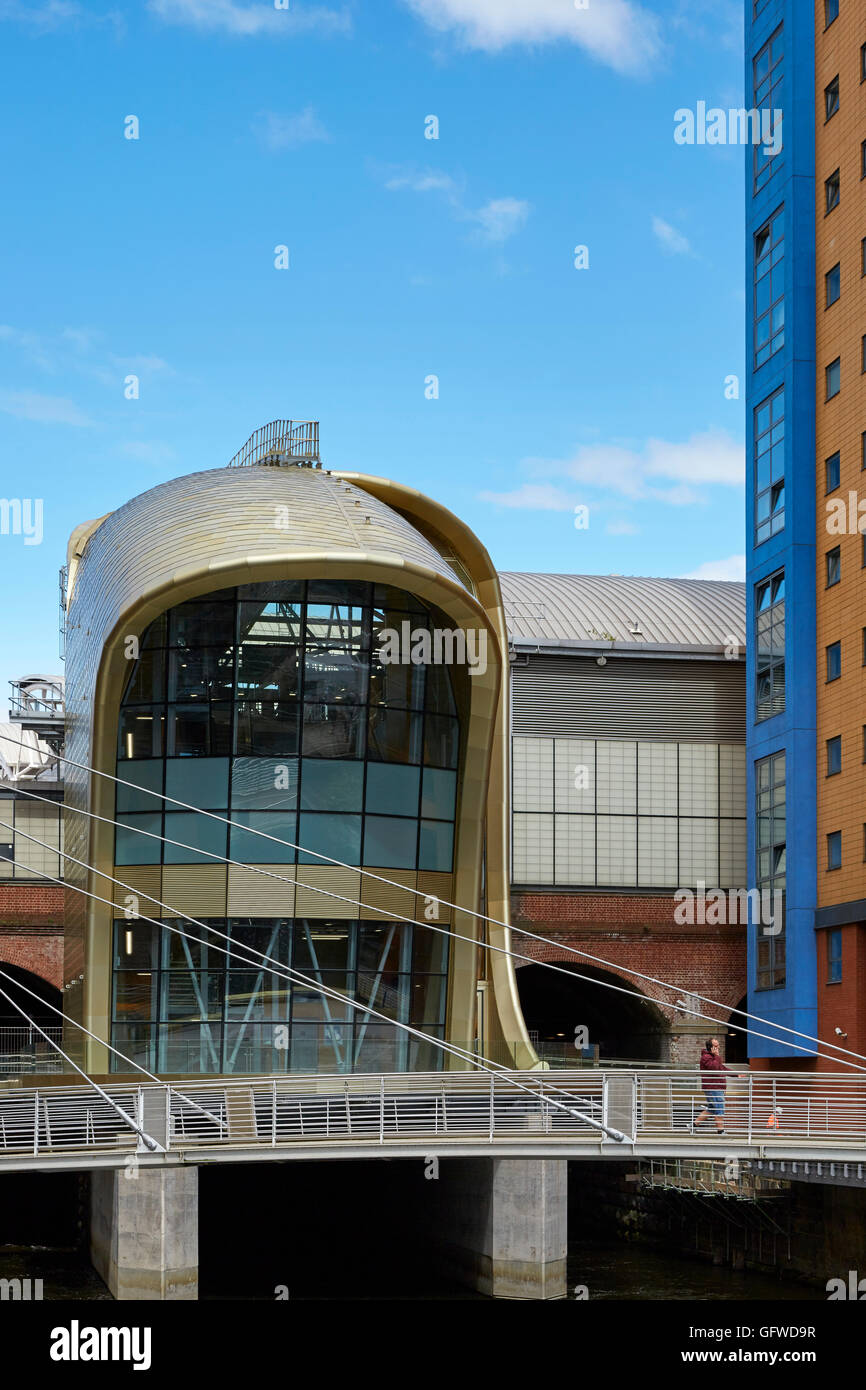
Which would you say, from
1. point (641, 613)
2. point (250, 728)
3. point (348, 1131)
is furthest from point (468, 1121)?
point (641, 613)

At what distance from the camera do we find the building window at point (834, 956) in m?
40.9

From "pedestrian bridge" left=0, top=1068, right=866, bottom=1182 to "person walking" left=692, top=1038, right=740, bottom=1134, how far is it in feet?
0.61

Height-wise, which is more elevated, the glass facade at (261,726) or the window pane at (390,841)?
the glass facade at (261,726)

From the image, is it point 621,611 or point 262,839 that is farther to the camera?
point 621,611

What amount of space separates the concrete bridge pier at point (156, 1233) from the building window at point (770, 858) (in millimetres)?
18652

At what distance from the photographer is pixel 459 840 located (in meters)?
39.6

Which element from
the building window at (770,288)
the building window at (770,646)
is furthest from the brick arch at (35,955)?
the building window at (770,288)

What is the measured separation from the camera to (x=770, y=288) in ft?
148

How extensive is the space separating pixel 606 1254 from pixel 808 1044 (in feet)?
22.4

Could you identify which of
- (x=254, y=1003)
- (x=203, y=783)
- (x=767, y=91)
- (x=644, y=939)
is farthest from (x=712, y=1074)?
(x=767, y=91)

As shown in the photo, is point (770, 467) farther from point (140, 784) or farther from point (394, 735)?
point (140, 784)

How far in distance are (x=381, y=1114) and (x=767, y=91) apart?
28.1m

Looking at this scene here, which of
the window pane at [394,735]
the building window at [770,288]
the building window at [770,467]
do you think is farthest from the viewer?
the building window at [770,288]

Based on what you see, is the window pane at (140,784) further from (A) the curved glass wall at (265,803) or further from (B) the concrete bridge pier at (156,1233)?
(B) the concrete bridge pier at (156,1233)
